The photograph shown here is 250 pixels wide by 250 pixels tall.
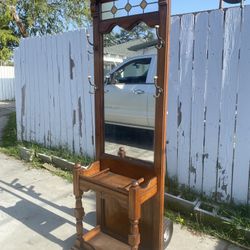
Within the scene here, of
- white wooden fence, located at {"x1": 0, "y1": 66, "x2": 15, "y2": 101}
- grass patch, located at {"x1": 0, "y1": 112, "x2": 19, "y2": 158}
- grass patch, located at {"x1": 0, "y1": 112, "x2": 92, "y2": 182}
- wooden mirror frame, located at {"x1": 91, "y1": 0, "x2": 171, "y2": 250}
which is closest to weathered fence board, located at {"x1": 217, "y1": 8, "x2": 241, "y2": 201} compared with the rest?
wooden mirror frame, located at {"x1": 91, "y1": 0, "x2": 171, "y2": 250}

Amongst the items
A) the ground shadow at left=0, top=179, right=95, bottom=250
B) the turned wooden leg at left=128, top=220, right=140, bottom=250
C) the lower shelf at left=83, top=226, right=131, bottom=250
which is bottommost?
the ground shadow at left=0, top=179, right=95, bottom=250

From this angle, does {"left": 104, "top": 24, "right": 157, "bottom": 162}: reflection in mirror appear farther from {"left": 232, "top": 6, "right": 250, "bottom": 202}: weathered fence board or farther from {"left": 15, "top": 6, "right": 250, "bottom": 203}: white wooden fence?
{"left": 232, "top": 6, "right": 250, "bottom": 202}: weathered fence board

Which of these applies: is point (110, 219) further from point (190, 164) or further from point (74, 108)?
point (74, 108)

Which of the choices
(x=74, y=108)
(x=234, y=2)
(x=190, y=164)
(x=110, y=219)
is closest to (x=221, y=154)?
(x=190, y=164)

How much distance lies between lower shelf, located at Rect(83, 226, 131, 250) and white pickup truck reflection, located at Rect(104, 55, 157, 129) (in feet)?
3.50

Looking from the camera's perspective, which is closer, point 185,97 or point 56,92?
point 185,97

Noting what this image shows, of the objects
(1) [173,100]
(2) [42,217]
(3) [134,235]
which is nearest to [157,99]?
(3) [134,235]

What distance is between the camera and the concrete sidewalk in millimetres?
2865

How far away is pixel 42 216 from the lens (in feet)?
11.2

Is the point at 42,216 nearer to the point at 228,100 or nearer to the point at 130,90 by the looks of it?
the point at 130,90

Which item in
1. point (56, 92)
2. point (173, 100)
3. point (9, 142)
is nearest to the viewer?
point (173, 100)

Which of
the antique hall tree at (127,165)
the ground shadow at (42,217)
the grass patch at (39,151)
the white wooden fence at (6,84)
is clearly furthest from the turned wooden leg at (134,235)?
the white wooden fence at (6,84)

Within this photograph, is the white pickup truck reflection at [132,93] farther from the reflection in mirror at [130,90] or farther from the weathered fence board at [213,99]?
the weathered fence board at [213,99]

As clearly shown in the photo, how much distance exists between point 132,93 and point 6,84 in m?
14.3
